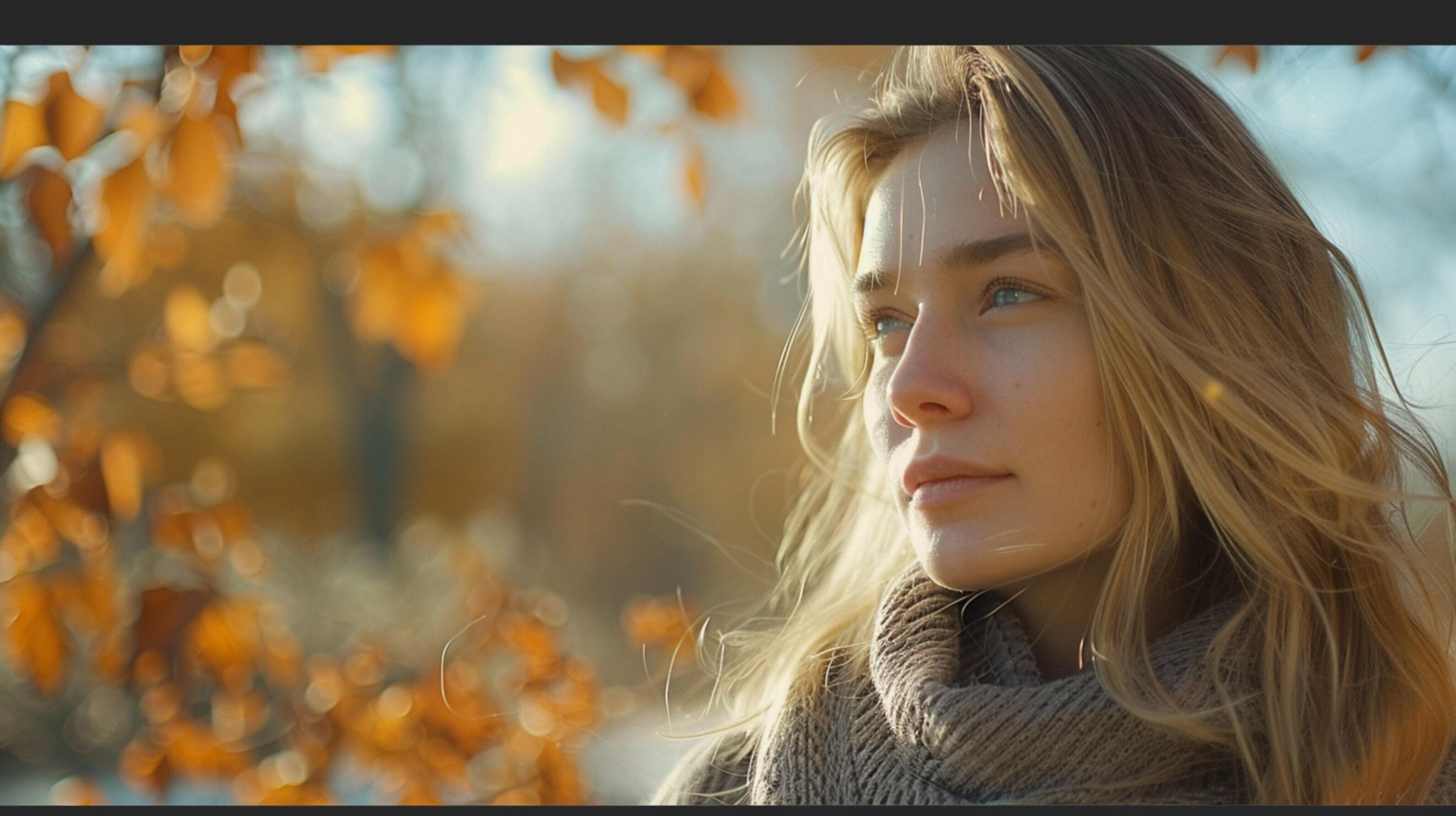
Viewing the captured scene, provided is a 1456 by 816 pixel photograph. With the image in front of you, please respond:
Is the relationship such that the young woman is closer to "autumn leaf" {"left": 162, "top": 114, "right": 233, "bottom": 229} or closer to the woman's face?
the woman's face

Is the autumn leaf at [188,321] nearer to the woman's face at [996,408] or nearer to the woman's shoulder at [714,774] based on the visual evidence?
the woman's shoulder at [714,774]

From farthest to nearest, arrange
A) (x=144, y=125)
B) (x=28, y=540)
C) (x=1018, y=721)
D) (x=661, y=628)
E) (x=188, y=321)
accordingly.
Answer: (x=661, y=628)
(x=188, y=321)
(x=28, y=540)
(x=144, y=125)
(x=1018, y=721)

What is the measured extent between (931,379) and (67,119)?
3.66 ft

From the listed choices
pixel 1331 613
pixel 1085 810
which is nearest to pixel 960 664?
pixel 1085 810

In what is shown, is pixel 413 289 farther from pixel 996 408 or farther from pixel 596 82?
pixel 996 408

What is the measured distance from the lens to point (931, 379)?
1.26m

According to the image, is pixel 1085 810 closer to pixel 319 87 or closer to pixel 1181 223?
pixel 1181 223

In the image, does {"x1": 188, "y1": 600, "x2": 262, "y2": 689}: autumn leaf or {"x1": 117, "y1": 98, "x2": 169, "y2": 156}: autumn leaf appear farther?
{"x1": 188, "y1": 600, "x2": 262, "y2": 689}: autumn leaf

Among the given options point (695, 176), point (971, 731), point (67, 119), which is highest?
point (695, 176)

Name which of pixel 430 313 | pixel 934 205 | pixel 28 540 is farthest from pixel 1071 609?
pixel 28 540

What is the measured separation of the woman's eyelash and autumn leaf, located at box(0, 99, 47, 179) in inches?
41.9

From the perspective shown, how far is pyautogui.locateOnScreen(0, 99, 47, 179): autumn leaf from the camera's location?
1.38 metres

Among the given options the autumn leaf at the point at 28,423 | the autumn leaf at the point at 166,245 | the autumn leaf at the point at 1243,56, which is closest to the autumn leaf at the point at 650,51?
the autumn leaf at the point at 1243,56

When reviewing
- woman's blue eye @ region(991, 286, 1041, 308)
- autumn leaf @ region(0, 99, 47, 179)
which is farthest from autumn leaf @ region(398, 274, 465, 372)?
woman's blue eye @ region(991, 286, 1041, 308)
